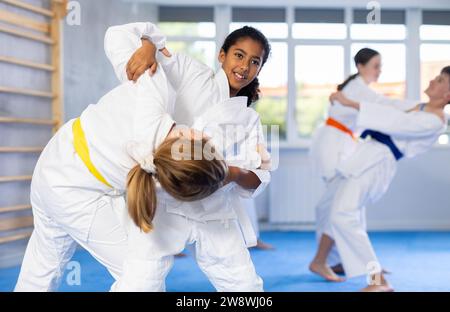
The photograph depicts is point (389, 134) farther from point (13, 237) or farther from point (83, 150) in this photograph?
point (13, 237)

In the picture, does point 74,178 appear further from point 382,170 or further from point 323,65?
point 323,65

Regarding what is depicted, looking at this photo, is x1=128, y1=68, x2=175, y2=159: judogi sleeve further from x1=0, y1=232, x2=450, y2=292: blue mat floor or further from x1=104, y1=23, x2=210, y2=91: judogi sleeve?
x1=0, y1=232, x2=450, y2=292: blue mat floor

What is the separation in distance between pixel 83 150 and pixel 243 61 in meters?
0.54

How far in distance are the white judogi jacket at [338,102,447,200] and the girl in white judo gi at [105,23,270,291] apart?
132cm

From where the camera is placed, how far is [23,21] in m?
3.79

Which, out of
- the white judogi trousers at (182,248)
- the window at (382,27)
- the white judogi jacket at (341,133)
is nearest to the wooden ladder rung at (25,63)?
the white judogi jacket at (341,133)

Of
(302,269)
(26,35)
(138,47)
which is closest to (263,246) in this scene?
(302,269)

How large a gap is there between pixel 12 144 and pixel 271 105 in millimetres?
2688

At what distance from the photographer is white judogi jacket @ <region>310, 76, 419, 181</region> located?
3496 mm

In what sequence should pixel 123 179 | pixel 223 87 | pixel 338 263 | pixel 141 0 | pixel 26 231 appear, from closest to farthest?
1. pixel 123 179
2. pixel 223 87
3. pixel 338 263
4. pixel 26 231
5. pixel 141 0

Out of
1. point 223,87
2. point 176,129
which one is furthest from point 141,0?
point 176,129

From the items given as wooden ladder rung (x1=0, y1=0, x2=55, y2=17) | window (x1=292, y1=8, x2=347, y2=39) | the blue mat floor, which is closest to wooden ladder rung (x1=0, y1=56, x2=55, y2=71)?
wooden ladder rung (x1=0, y1=0, x2=55, y2=17)
